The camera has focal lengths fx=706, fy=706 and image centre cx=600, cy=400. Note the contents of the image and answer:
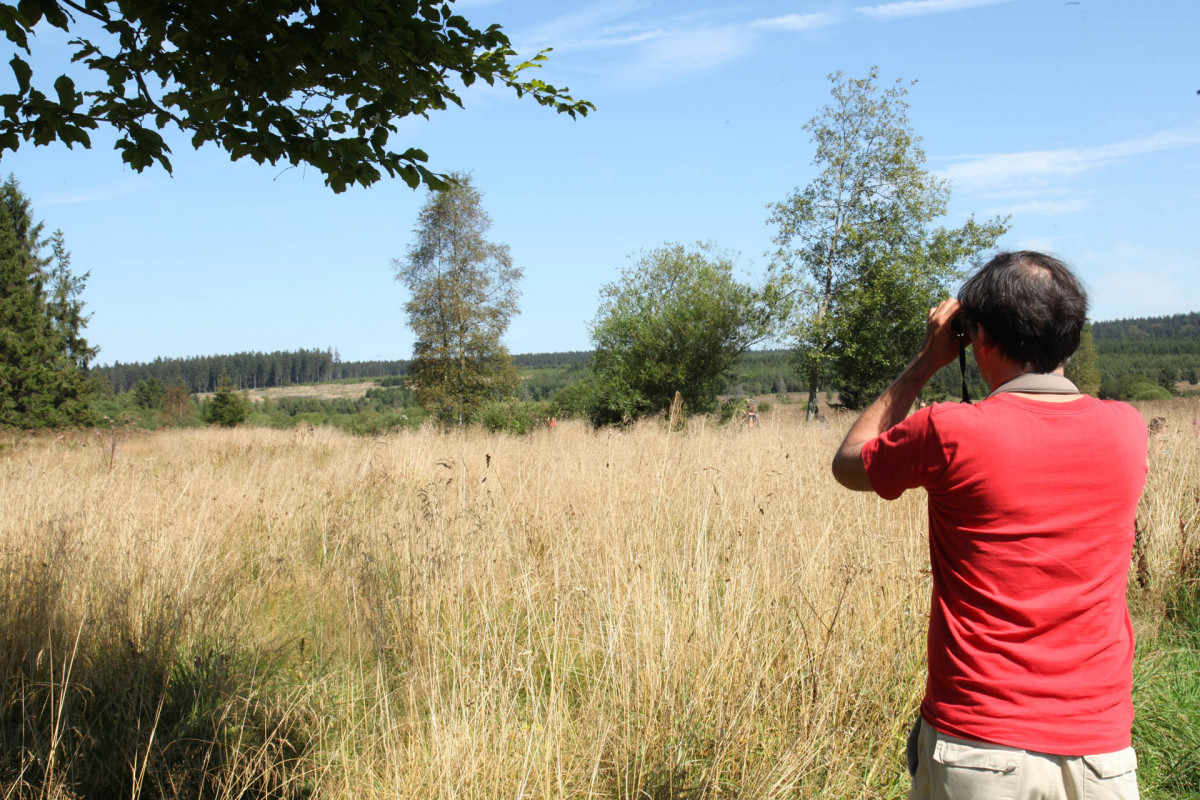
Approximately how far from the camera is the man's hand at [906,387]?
172 cm

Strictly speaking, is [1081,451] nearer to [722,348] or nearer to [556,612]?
[556,612]

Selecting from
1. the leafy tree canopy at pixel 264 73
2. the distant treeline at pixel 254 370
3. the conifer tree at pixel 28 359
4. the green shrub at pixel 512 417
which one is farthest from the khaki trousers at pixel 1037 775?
the distant treeline at pixel 254 370

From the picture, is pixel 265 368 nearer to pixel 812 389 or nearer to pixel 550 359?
pixel 550 359

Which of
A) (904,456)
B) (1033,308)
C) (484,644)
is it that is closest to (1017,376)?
(1033,308)

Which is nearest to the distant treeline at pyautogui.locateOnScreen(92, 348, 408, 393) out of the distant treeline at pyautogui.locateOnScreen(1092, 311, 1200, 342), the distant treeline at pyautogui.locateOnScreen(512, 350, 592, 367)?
the distant treeline at pyautogui.locateOnScreen(512, 350, 592, 367)

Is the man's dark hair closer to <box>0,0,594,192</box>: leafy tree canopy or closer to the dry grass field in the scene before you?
the dry grass field

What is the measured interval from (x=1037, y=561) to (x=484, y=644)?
2289mm

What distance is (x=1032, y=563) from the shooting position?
1506 mm

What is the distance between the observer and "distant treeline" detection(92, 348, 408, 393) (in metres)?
142

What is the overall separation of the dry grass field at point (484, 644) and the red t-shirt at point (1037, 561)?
109mm

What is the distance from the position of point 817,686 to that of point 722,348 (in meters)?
21.5

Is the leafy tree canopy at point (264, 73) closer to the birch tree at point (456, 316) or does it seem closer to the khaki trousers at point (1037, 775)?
the khaki trousers at point (1037, 775)

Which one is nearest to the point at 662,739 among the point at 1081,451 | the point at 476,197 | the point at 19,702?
the point at 1081,451

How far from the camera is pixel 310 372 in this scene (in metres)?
179
